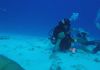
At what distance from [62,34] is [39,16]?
55577 mm

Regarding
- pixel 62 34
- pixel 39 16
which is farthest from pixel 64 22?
pixel 39 16

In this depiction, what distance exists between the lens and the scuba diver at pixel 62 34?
784cm

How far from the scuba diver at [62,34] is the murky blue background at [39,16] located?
31.2 feet

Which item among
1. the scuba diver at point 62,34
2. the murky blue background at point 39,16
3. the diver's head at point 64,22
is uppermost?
the murky blue background at point 39,16

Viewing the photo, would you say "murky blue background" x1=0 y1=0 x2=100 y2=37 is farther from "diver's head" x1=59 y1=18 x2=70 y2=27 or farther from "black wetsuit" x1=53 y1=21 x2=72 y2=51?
"diver's head" x1=59 y1=18 x2=70 y2=27

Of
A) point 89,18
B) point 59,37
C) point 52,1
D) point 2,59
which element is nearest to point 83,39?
point 59,37

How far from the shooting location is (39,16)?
62906 mm

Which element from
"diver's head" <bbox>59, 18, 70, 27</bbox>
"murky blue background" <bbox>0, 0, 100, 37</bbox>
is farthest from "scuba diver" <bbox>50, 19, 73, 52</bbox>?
"murky blue background" <bbox>0, 0, 100, 37</bbox>

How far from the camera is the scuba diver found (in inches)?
309

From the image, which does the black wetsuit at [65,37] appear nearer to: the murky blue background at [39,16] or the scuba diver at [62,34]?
the scuba diver at [62,34]

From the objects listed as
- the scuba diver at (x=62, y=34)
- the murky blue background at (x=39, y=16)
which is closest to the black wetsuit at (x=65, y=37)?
the scuba diver at (x=62, y=34)

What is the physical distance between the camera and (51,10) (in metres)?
82.5

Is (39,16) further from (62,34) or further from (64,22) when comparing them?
(62,34)

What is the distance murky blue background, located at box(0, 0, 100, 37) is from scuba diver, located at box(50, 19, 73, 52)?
951 cm
